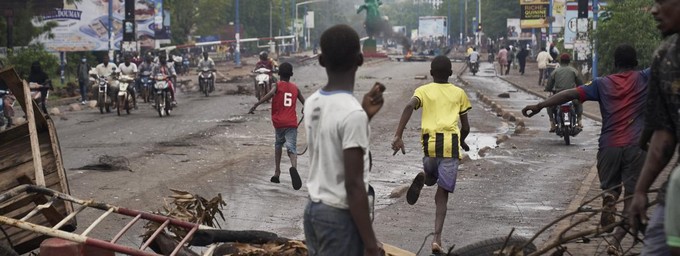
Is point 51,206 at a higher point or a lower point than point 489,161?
higher

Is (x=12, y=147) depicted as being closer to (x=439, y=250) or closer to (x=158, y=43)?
(x=439, y=250)

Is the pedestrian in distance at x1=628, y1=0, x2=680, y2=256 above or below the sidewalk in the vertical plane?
above

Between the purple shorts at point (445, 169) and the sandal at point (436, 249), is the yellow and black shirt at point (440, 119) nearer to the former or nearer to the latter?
the purple shorts at point (445, 169)

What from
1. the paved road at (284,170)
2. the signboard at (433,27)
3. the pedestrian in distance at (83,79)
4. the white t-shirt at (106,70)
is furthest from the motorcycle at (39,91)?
the signboard at (433,27)

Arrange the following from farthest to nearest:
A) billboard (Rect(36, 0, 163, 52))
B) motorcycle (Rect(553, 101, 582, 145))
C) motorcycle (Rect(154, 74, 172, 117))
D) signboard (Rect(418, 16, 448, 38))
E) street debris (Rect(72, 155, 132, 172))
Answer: signboard (Rect(418, 16, 448, 38))
billboard (Rect(36, 0, 163, 52))
motorcycle (Rect(154, 74, 172, 117))
motorcycle (Rect(553, 101, 582, 145))
street debris (Rect(72, 155, 132, 172))

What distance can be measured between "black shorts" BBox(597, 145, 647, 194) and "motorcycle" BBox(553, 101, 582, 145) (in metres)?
10.9

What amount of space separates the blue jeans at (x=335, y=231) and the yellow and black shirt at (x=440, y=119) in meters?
4.18

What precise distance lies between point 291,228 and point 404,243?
48.3 inches

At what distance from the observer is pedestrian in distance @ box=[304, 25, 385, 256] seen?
465 cm

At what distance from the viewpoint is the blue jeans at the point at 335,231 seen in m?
4.77

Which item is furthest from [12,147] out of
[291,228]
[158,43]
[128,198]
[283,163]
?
[158,43]

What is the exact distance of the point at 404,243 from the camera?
9.46 metres

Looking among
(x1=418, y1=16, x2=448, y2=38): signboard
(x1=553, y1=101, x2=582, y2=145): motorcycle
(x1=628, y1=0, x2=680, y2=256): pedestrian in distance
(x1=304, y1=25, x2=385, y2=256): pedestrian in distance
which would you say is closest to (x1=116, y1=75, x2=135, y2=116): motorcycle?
(x1=553, y1=101, x2=582, y2=145): motorcycle

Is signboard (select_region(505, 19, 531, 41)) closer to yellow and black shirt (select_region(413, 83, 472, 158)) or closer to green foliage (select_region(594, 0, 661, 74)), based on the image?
green foliage (select_region(594, 0, 661, 74))
